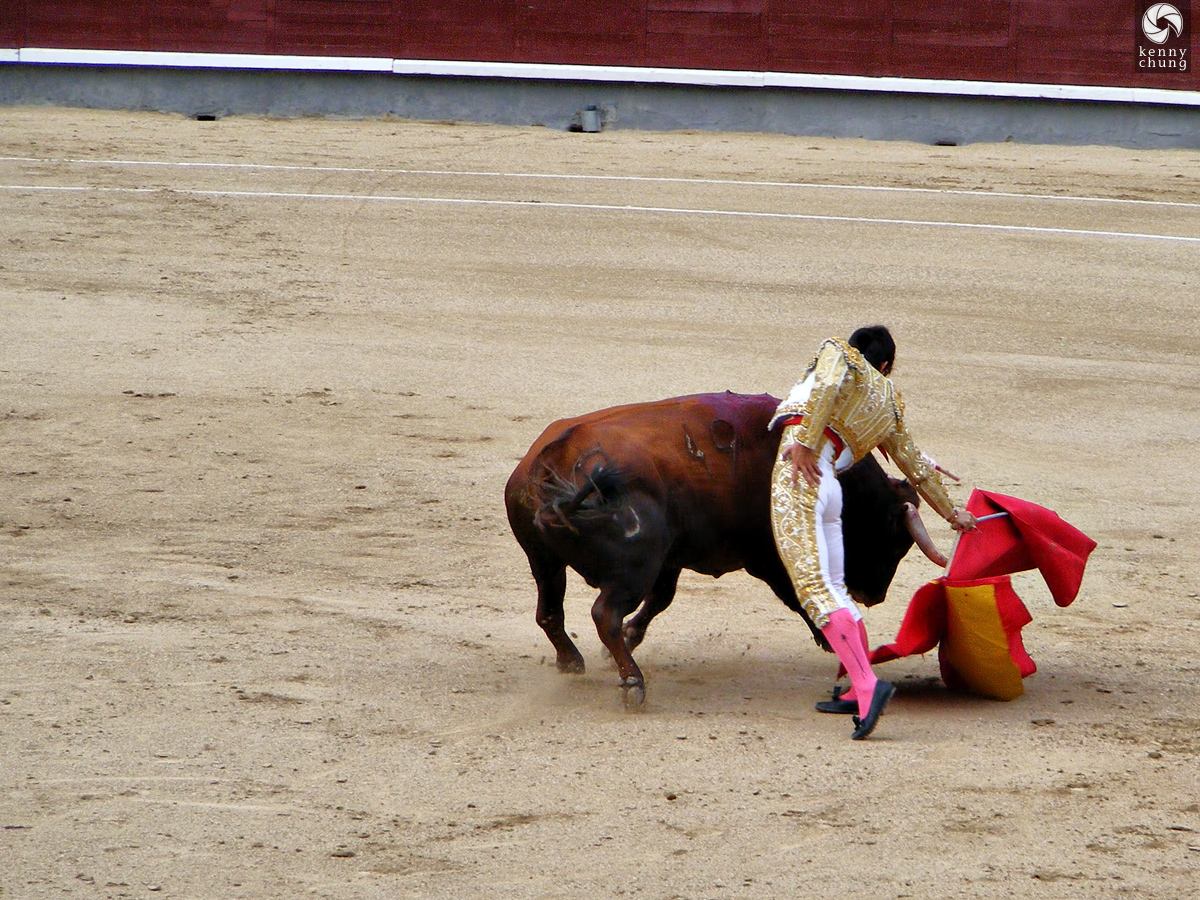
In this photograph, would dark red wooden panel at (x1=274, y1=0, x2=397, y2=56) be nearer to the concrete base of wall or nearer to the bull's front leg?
the concrete base of wall

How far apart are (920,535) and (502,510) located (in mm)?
2141

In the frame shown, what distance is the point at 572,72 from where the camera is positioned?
1413 cm

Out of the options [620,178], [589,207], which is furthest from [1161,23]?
[589,207]

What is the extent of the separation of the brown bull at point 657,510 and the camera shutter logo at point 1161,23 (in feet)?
35.7

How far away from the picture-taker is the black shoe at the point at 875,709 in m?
3.87

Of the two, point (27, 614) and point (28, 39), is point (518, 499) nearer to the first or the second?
point (27, 614)

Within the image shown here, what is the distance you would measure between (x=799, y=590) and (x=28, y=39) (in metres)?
12.3

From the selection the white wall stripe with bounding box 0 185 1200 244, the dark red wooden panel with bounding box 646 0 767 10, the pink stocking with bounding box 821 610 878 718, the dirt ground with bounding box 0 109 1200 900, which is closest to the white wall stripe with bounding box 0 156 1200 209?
the dirt ground with bounding box 0 109 1200 900

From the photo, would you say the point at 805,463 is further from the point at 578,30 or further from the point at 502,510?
the point at 578,30

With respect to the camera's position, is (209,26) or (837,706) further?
(209,26)

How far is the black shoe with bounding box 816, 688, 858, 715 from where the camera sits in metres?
4.19

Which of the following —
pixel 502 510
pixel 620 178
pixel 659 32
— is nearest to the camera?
pixel 502 510

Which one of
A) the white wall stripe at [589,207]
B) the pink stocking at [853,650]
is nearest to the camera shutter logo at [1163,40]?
the white wall stripe at [589,207]

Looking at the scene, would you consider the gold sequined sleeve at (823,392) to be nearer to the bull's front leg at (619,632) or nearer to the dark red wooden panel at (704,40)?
the bull's front leg at (619,632)
